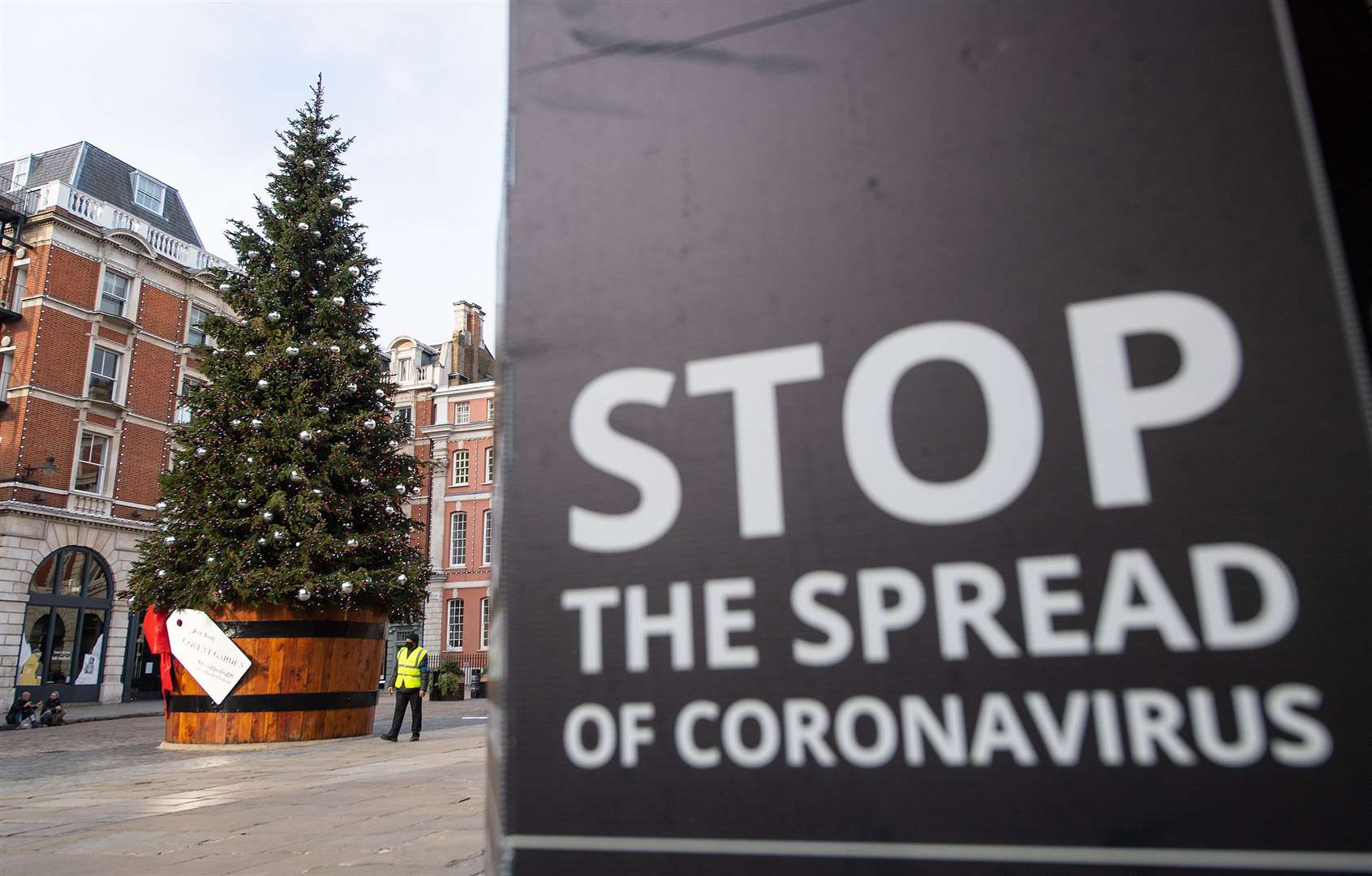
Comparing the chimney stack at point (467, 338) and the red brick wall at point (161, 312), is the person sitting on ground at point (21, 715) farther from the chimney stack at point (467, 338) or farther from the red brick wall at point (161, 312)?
the chimney stack at point (467, 338)

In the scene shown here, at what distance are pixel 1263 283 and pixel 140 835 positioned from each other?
268 inches

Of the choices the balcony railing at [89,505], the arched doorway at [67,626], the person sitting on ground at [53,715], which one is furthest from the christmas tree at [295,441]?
the balcony railing at [89,505]

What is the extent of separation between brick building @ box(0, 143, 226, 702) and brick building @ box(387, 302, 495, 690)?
12.9m

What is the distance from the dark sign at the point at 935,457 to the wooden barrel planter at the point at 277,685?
36.7ft

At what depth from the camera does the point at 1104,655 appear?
143cm

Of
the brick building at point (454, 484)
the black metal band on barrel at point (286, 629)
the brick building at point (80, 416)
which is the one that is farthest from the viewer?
the brick building at point (454, 484)

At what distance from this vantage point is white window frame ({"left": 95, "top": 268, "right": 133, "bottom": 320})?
2581 centimetres

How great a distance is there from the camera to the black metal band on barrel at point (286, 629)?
11523mm

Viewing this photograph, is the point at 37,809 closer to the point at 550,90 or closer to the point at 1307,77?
the point at 550,90

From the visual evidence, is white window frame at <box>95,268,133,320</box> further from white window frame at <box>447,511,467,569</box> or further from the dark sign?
the dark sign

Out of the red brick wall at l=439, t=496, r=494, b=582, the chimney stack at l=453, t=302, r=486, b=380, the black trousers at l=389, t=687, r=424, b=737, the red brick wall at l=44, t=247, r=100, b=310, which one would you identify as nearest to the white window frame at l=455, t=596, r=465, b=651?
the red brick wall at l=439, t=496, r=494, b=582

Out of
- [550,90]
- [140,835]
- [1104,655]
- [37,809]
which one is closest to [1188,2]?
[1104,655]

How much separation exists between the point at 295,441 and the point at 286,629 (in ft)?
9.03

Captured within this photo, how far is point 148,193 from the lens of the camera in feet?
102
